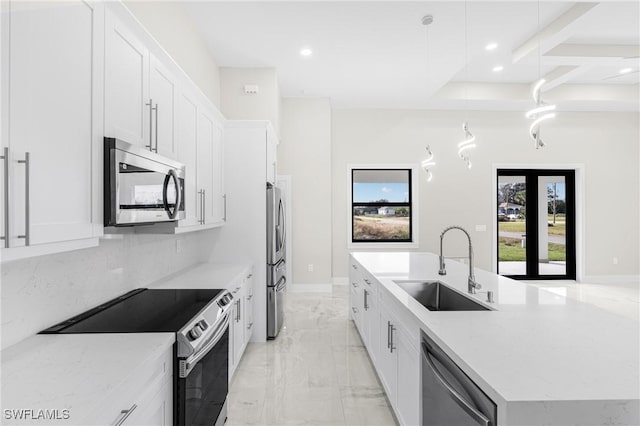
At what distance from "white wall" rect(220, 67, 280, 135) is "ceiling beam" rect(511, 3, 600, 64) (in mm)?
3122

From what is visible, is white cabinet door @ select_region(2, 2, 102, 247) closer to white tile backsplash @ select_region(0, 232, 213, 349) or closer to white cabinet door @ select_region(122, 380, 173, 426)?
white tile backsplash @ select_region(0, 232, 213, 349)

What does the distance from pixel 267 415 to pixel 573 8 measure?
14.8 feet

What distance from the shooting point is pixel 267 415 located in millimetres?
2299

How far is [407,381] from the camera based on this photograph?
182cm

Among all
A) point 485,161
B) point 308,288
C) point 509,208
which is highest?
point 485,161

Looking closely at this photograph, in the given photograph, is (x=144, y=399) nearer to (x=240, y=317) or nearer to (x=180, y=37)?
(x=240, y=317)

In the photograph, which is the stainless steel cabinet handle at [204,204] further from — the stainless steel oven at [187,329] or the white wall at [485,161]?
the white wall at [485,161]

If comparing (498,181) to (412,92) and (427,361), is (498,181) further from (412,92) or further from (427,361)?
(427,361)

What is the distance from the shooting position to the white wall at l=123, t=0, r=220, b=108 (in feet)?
8.29

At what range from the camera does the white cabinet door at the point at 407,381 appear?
1.67 meters

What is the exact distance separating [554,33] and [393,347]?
12.1 feet

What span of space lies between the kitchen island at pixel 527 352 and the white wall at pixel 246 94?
302 cm

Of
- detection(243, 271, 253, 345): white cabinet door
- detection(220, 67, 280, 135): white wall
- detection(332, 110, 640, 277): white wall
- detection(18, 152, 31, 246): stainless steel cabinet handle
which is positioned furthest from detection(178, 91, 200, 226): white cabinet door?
detection(332, 110, 640, 277): white wall

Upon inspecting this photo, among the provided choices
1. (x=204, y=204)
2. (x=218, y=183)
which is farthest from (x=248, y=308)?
(x=218, y=183)
